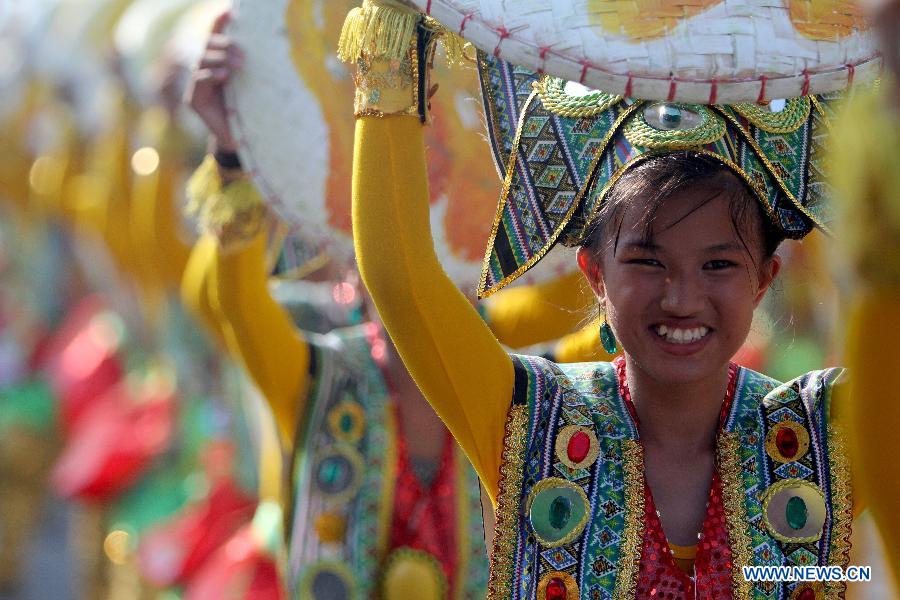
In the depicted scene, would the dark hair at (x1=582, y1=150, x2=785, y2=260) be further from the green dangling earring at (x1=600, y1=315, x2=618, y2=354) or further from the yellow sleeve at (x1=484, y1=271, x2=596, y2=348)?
the yellow sleeve at (x1=484, y1=271, x2=596, y2=348)

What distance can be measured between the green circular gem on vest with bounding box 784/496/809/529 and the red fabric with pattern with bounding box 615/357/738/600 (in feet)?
0.28

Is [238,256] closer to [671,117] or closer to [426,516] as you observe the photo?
[426,516]

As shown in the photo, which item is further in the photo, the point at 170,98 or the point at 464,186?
the point at 170,98

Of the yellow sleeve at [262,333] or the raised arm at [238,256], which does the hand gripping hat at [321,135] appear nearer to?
the raised arm at [238,256]

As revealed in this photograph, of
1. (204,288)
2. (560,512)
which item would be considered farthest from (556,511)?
(204,288)

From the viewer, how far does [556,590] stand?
1837 millimetres

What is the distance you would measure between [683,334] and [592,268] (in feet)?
0.62

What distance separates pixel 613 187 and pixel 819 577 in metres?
0.57

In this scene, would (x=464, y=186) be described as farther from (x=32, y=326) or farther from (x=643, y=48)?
(x=32, y=326)

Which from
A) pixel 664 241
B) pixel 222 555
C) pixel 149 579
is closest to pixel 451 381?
pixel 664 241

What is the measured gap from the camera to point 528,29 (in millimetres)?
1624

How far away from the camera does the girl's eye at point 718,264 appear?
1837 millimetres

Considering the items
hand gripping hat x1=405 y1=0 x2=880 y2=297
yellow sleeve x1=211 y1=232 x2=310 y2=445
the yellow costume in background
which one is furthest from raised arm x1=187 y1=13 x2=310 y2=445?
the yellow costume in background

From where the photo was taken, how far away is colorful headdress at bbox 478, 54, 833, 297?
5.95 ft
